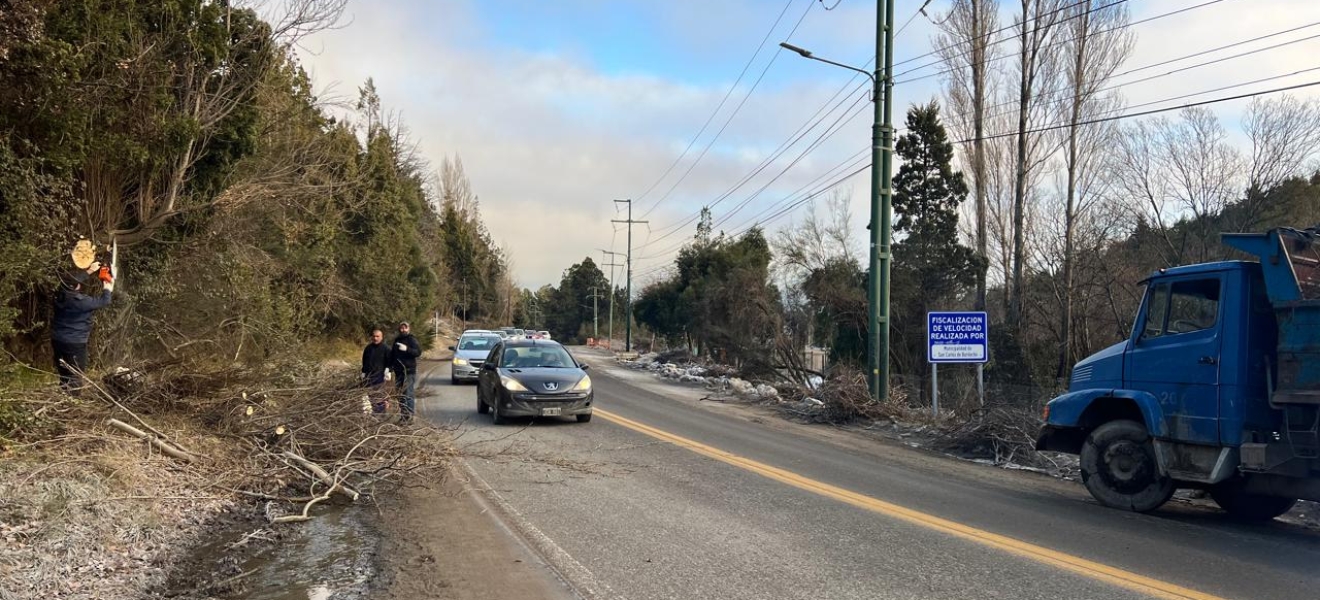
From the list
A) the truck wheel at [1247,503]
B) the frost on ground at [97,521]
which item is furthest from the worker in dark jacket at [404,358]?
the truck wheel at [1247,503]

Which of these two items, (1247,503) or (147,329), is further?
(147,329)

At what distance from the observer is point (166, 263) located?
39.1ft

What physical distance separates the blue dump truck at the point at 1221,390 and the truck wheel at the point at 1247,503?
0.01 meters

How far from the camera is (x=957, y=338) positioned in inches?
660

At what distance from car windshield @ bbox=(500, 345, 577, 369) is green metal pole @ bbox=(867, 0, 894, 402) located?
22.6 feet

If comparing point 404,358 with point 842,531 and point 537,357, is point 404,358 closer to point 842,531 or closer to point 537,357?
point 537,357

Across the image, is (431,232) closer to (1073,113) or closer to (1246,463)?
(1073,113)

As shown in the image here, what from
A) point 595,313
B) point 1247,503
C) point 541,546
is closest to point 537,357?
point 541,546

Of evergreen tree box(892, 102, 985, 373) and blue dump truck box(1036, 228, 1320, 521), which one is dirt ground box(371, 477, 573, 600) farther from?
evergreen tree box(892, 102, 985, 373)

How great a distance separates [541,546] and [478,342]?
19233mm

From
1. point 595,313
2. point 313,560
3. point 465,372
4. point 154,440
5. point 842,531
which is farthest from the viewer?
point 595,313

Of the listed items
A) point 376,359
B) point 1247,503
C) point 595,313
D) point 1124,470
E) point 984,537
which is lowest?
point 984,537

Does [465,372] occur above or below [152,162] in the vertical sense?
below

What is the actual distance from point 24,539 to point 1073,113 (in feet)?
109
